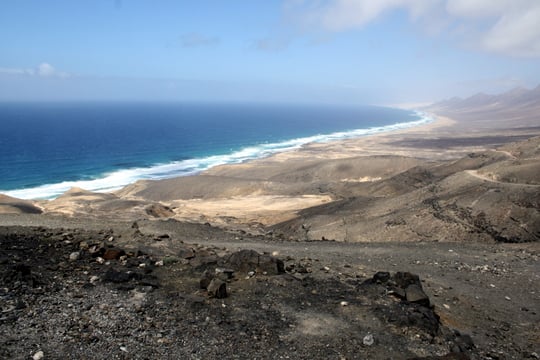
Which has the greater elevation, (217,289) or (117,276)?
(117,276)

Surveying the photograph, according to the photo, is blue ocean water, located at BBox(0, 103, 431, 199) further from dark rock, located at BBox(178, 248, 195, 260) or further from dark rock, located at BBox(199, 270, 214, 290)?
dark rock, located at BBox(199, 270, 214, 290)

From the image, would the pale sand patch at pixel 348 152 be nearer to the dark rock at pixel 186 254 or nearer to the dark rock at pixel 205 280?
the dark rock at pixel 186 254

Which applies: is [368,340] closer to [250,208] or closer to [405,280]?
[405,280]

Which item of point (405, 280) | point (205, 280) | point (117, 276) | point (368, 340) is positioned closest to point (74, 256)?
point (117, 276)

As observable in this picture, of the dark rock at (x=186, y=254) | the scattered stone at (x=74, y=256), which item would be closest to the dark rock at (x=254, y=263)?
the dark rock at (x=186, y=254)

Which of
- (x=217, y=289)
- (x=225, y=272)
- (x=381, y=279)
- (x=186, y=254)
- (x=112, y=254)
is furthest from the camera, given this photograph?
(x=186, y=254)

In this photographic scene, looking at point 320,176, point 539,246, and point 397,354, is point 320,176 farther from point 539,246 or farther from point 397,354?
point 397,354

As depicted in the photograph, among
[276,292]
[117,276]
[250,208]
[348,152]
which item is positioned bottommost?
[250,208]

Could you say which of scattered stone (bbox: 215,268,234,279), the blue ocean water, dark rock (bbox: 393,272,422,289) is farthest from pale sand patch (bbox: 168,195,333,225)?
the blue ocean water
